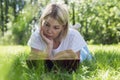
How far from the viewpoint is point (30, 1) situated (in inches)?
23.0

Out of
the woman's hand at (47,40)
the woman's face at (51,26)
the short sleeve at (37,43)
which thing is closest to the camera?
the woman's face at (51,26)

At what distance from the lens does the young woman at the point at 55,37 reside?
8.42ft

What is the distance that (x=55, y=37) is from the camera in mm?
2783

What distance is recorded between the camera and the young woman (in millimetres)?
2566

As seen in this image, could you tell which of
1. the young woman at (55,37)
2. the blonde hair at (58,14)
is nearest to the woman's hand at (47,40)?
the young woman at (55,37)

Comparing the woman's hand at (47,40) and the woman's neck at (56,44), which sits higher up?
the woman's hand at (47,40)

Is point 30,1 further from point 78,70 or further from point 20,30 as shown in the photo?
point 78,70

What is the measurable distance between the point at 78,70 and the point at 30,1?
2.04 m

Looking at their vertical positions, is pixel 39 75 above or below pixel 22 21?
below

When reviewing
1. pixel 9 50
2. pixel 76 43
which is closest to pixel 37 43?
pixel 76 43

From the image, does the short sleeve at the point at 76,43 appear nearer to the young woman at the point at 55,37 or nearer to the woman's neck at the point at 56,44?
the young woman at the point at 55,37

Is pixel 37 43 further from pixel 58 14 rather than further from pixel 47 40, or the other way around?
pixel 58 14

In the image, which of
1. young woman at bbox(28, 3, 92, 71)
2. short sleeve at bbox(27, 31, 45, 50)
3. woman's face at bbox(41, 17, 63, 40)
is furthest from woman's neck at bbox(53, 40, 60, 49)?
woman's face at bbox(41, 17, 63, 40)

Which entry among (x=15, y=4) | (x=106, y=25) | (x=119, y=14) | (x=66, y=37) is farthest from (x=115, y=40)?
(x=15, y=4)
